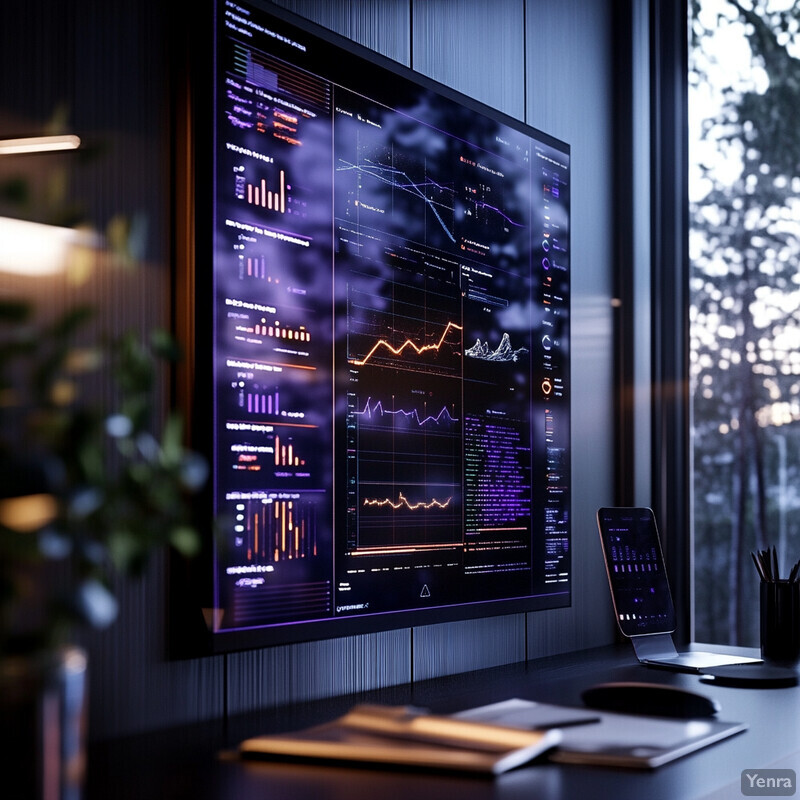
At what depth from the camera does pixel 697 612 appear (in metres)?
2.93

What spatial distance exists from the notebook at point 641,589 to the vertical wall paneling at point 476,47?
0.93 m

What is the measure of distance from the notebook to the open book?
967 millimetres

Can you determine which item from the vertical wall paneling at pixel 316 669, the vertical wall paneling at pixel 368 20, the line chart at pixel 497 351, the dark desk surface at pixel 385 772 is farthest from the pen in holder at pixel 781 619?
the vertical wall paneling at pixel 368 20

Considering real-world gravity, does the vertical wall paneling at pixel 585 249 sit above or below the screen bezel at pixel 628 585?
above

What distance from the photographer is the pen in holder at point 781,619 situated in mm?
2373

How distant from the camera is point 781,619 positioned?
2.38 metres

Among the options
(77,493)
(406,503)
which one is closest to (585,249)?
(406,503)

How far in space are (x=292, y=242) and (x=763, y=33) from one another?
5.80 ft

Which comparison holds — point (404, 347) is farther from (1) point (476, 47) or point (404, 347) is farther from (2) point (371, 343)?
(1) point (476, 47)

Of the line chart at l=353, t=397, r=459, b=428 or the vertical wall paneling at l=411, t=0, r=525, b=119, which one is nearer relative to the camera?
the line chart at l=353, t=397, r=459, b=428

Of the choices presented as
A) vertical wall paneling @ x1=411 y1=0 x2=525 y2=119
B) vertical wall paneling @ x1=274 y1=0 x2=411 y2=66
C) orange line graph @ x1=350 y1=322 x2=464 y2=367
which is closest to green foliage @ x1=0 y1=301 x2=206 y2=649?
orange line graph @ x1=350 y1=322 x2=464 y2=367

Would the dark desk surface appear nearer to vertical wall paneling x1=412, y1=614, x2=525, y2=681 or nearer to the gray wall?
the gray wall

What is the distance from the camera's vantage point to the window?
112 inches

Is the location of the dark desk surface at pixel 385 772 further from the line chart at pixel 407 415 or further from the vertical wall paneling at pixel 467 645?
the line chart at pixel 407 415
